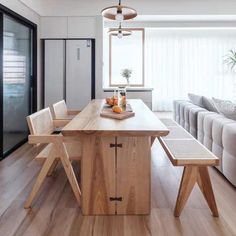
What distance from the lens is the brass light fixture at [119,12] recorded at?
320 cm

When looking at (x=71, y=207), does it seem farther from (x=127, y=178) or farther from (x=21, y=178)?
(x=21, y=178)

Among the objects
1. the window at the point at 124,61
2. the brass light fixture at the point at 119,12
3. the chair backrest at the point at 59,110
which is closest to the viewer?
the brass light fixture at the point at 119,12

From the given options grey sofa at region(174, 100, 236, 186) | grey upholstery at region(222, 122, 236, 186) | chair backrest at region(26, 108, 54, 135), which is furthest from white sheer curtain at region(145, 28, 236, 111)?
chair backrest at region(26, 108, 54, 135)

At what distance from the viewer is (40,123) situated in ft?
9.42

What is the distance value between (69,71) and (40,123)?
2981 mm

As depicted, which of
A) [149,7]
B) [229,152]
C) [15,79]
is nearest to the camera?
[229,152]

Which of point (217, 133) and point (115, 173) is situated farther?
point (217, 133)

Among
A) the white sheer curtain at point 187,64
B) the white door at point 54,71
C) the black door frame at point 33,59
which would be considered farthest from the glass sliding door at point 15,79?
the white sheer curtain at point 187,64

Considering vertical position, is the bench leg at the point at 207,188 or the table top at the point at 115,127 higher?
the table top at the point at 115,127

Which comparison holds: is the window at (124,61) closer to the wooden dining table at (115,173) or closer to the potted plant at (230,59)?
the potted plant at (230,59)

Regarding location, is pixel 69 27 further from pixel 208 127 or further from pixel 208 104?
pixel 208 127

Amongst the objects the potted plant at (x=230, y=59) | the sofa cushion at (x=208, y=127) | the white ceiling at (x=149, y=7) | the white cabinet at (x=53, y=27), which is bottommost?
the sofa cushion at (x=208, y=127)

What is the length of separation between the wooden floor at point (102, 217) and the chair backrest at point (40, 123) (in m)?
0.56

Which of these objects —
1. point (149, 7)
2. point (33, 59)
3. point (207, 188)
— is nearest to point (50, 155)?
point (207, 188)
